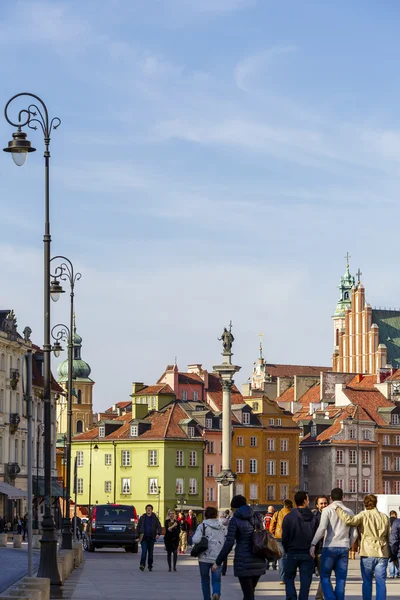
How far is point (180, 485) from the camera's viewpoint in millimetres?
113938

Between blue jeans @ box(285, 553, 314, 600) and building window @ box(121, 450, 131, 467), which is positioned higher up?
building window @ box(121, 450, 131, 467)

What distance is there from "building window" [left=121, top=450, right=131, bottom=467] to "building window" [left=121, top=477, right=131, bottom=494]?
3.70ft

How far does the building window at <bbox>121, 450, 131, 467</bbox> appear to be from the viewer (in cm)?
11544

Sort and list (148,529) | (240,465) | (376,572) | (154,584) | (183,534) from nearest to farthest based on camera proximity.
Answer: (376,572), (154,584), (148,529), (183,534), (240,465)

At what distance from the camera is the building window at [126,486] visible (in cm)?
11438

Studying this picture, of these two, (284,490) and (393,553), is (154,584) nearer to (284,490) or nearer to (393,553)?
(393,553)

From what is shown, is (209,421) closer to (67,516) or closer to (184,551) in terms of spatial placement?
(184,551)

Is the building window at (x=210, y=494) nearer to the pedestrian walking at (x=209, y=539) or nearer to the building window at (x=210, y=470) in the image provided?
the building window at (x=210, y=470)

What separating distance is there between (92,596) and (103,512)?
2528 cm

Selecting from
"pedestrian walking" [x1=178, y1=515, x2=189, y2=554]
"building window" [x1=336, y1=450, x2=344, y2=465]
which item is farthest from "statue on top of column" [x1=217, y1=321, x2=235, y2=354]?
"building window" [x1=336, y1=450, x2=344, y2=465]

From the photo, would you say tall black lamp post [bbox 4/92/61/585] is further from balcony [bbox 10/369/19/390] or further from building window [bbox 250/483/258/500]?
building window [bbox 250/483/258/500]

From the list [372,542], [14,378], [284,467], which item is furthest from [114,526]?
[284,467]

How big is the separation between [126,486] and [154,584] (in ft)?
283

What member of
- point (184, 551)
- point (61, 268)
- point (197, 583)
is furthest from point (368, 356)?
point (197, 583)
